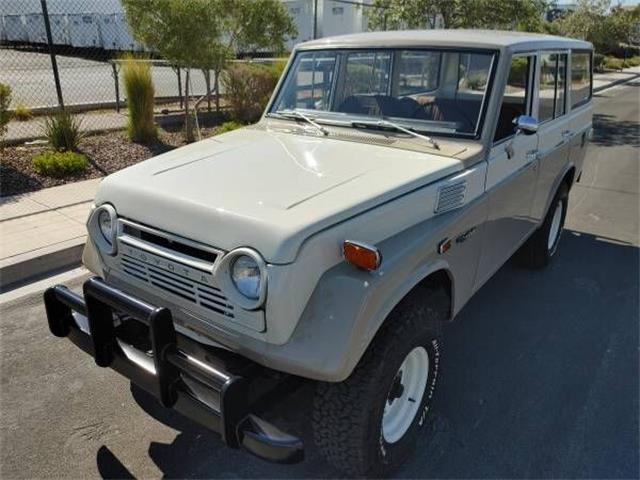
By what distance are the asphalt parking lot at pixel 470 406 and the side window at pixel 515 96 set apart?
150cm

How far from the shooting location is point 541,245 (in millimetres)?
4930

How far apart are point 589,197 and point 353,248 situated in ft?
21.2

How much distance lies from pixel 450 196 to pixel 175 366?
1.63 meters

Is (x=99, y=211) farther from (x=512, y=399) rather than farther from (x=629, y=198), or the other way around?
(x=629, y=198)

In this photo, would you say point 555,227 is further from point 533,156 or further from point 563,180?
point 533,156

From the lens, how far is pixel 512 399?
10.7ft

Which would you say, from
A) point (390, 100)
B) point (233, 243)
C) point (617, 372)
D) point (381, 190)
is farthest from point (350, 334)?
point (617, 372)

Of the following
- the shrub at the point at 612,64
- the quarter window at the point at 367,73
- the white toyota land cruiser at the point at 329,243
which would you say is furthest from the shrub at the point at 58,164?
the shrub at the point at 612,64

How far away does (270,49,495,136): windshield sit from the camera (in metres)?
3.34

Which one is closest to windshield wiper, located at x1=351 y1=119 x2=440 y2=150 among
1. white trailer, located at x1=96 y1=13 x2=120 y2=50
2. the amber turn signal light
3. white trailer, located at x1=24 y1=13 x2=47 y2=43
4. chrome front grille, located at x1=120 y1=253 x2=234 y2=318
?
the amber turn signal light

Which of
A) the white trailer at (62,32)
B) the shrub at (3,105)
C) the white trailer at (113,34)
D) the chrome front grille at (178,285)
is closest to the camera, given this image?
the chrome front grille at (178,285)

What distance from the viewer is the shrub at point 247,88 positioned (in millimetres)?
10773

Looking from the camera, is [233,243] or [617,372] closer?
[233,243]

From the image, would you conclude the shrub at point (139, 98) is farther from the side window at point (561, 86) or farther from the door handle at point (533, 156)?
the door handle at point (533, 156)
